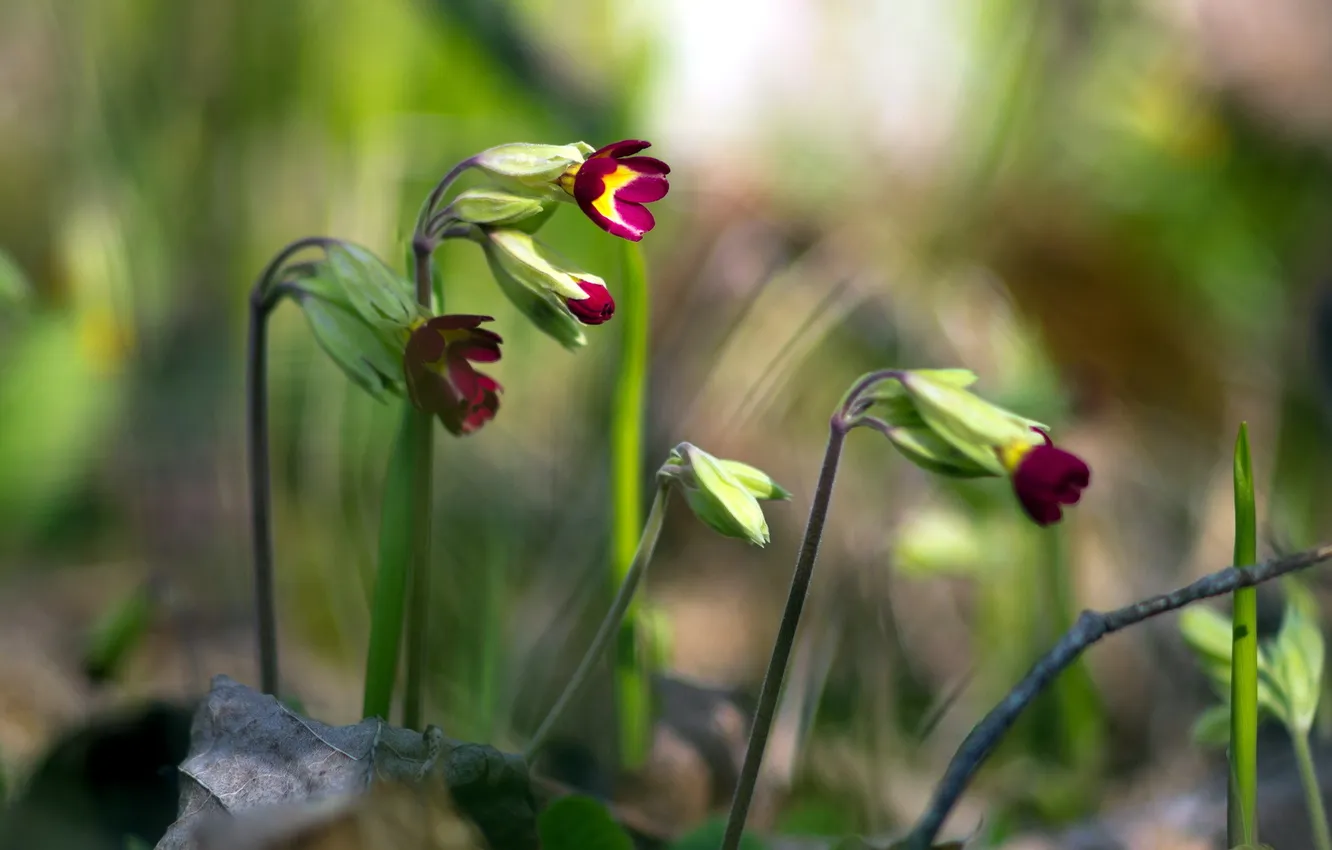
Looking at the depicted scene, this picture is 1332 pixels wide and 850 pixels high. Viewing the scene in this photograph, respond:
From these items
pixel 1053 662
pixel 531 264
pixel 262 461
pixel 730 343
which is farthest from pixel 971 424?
pixel 730 343

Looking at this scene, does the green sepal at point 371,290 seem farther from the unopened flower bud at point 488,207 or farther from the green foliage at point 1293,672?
the green foliage at point 1293,672

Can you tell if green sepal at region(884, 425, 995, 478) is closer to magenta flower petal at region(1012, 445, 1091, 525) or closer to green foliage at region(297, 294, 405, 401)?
magenta flower petal at region(1012, 445, 1091, 525)

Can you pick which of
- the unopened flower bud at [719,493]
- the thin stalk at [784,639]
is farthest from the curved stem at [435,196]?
the thin stalk at [784,639]

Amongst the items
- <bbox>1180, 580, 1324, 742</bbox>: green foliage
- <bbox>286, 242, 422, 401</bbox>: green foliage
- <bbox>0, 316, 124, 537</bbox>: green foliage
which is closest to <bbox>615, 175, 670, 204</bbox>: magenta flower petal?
<bbox>286, 242, 422, 401</bbox>: green foliage

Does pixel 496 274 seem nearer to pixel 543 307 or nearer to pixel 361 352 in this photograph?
pixel 543 307

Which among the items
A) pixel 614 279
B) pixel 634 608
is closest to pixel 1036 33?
pixel 614 279
